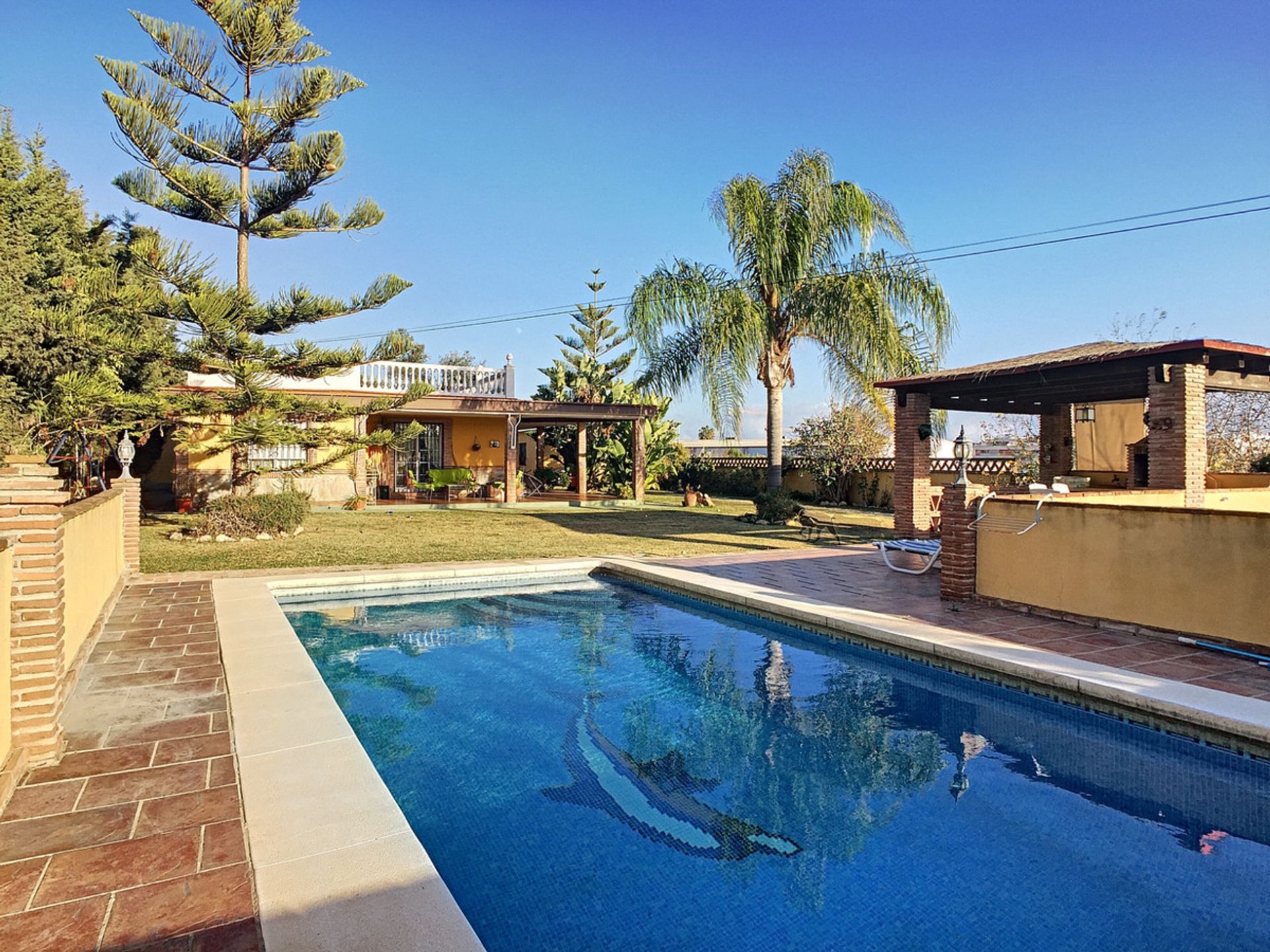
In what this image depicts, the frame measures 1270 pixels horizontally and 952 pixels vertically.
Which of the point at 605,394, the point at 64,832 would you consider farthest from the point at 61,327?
the point at 605,394

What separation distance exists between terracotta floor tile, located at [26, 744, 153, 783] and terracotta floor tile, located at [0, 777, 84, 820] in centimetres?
7

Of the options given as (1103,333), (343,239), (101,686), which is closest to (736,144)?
(343,239)

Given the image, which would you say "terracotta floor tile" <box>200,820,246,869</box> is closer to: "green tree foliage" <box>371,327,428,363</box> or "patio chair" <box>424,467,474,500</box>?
"green tree foliage" <box>371,327,428,363</box>

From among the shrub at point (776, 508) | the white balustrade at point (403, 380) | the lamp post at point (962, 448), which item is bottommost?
the shrub at point (776, 508)

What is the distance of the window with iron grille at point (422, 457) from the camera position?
21.6m

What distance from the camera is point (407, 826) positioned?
290cm

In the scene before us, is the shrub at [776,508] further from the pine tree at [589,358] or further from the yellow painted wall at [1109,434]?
the pine tree at [589,358]

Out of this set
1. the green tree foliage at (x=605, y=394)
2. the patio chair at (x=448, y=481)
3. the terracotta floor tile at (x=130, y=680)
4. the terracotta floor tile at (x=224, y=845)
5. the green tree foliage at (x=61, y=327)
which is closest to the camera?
the terracotta floor tile at (x=224, y=845)

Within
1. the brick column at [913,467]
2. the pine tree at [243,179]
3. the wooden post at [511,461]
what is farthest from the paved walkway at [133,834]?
the wooden post at [511,461]

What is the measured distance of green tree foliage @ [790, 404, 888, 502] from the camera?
20141 millimetres

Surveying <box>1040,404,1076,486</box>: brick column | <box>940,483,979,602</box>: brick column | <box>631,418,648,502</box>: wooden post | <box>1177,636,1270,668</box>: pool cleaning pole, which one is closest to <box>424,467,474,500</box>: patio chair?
<box>631,418,648,502</box>: wooden post

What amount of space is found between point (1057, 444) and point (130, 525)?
A: 17.7 metres

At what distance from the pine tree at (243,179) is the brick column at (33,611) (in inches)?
347

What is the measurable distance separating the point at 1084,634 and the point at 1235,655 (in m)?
1.01
